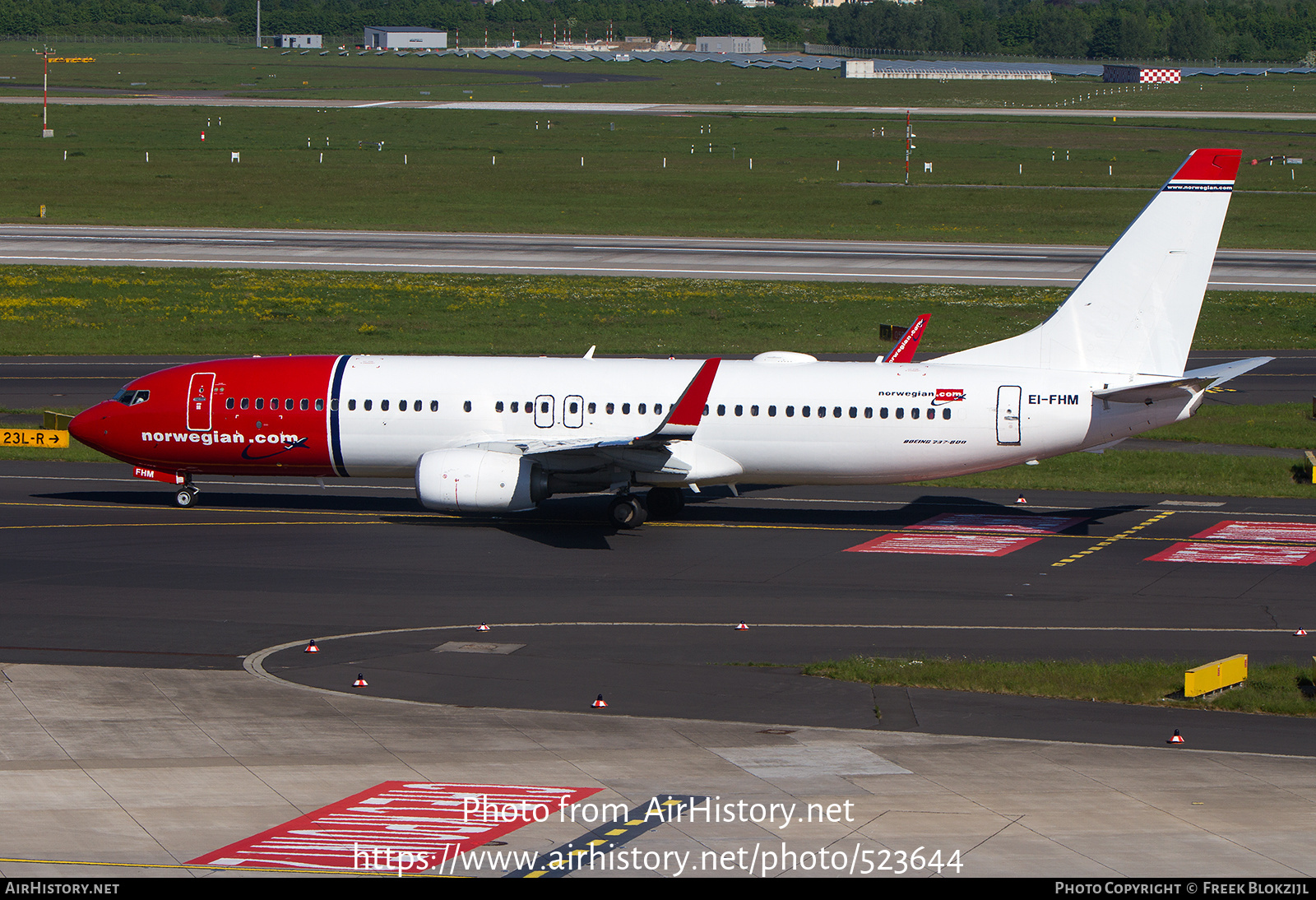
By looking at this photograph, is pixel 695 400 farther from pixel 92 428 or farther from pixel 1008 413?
pixel 92 428

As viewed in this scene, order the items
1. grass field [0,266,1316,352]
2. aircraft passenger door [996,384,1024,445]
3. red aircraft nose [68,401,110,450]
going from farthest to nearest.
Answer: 1. grass field [0,266,1316,352]
2. red aircraft nose [68,401,110,450]
3. aircraft passenger door [996,384,1024,445]

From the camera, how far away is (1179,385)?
1572 inches

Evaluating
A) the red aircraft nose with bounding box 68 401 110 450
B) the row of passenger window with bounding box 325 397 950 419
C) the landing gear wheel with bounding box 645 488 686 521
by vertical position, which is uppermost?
the row of passenger window with bounding box 325 397 950 419

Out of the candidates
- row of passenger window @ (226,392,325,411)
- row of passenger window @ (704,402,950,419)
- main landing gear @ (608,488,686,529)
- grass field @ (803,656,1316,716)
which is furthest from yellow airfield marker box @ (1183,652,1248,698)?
row of passenger window @ (226,392,325,411)

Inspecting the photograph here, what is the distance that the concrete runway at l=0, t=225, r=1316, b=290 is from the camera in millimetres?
91000

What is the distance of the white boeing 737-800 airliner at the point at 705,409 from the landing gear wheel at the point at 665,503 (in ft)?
0.18

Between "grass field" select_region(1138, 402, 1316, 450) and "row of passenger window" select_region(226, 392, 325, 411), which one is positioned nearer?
"row of passenger window" select_region(226, 392, 325, 411)

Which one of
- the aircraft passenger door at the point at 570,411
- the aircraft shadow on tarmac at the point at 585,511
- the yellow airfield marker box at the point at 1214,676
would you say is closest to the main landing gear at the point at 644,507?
the aircraft shadow on tarmac at the point at 585,511

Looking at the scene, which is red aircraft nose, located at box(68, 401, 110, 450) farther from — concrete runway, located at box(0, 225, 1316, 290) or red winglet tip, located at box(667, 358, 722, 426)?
concrete runway, located at box(0, 225, 1316, 290)

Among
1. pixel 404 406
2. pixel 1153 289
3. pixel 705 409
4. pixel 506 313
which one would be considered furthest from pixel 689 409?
pixel 506 313

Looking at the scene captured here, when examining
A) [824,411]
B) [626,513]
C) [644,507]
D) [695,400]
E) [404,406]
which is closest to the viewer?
[695,400]

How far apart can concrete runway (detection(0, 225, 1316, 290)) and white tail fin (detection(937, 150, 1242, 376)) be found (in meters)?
45.7

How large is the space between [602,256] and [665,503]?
54947 mm

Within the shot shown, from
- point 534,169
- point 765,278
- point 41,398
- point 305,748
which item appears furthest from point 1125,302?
point 534,169
